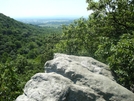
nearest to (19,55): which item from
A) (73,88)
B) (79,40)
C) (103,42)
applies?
(79,40)

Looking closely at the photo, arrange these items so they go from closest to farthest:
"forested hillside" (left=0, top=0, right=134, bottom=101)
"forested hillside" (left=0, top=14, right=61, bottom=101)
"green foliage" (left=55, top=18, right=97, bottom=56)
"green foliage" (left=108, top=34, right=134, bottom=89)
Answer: "green foliage" (left=108, top=34, right=134, bottom=89) < "forested hillside" (left=0, top=0, right=134, bottom=101) < "forested hillside" (left=0, top=14, right=61, bottom=101) < "green foliage" (left=55, top=18, right=97, bottom=56)

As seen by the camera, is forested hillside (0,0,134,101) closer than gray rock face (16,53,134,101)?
No

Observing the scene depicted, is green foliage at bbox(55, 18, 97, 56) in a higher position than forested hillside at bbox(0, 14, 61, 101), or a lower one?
higher

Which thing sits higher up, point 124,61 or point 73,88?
point 124,61

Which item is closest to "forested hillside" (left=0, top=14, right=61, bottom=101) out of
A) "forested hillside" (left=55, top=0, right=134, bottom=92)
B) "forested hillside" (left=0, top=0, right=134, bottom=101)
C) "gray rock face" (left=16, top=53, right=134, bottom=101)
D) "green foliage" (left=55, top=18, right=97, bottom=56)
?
"forested hillside" (left=0, top=0, right=134, bottom=101)

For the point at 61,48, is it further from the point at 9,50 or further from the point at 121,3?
the point at 9,50

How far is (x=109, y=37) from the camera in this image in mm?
22750

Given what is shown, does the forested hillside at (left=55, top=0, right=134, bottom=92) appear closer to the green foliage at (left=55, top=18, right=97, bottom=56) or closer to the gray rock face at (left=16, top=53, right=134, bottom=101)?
the green foliage at (left=55, top=18, right=97, bottom=56)

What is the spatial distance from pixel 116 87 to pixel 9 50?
113841mm

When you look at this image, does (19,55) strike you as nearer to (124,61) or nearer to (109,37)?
(109,37)

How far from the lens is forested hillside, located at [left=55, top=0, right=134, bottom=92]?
1268 centimetres

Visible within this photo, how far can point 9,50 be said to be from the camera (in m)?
118

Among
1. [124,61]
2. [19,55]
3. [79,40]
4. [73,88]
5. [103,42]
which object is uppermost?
[103,42]

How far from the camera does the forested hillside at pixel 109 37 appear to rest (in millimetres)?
12680
